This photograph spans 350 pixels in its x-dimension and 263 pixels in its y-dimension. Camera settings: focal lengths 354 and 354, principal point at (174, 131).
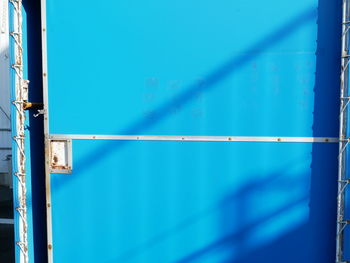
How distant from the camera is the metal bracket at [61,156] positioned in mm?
1882

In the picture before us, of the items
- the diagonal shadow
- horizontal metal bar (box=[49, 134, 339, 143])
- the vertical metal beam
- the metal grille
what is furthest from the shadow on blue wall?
the vertical metal beam

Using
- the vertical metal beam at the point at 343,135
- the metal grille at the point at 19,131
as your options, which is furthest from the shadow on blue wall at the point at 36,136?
the vertical metal beam at the point at 343,135

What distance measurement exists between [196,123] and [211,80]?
225 millimetres

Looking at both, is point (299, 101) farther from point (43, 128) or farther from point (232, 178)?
point (43, 128)

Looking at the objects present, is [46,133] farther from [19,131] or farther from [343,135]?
[343,135]

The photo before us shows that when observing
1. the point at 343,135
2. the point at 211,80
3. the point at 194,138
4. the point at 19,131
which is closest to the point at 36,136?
the point at 19,131

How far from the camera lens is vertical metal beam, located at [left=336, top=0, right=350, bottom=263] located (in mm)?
1630

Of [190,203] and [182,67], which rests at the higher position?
[182,67]

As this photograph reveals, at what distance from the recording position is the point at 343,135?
65.2 inches

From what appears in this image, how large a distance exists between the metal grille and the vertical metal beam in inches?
63.3

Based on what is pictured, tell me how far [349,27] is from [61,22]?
4.64 feet

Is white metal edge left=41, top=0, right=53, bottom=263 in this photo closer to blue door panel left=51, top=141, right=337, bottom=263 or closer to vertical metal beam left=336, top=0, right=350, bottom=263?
blue door panel left=51, top=141, right=337, bottom=263

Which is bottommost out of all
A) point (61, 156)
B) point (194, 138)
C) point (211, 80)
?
point (61, 156)

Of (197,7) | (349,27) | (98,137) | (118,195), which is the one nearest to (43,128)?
(98,137)
